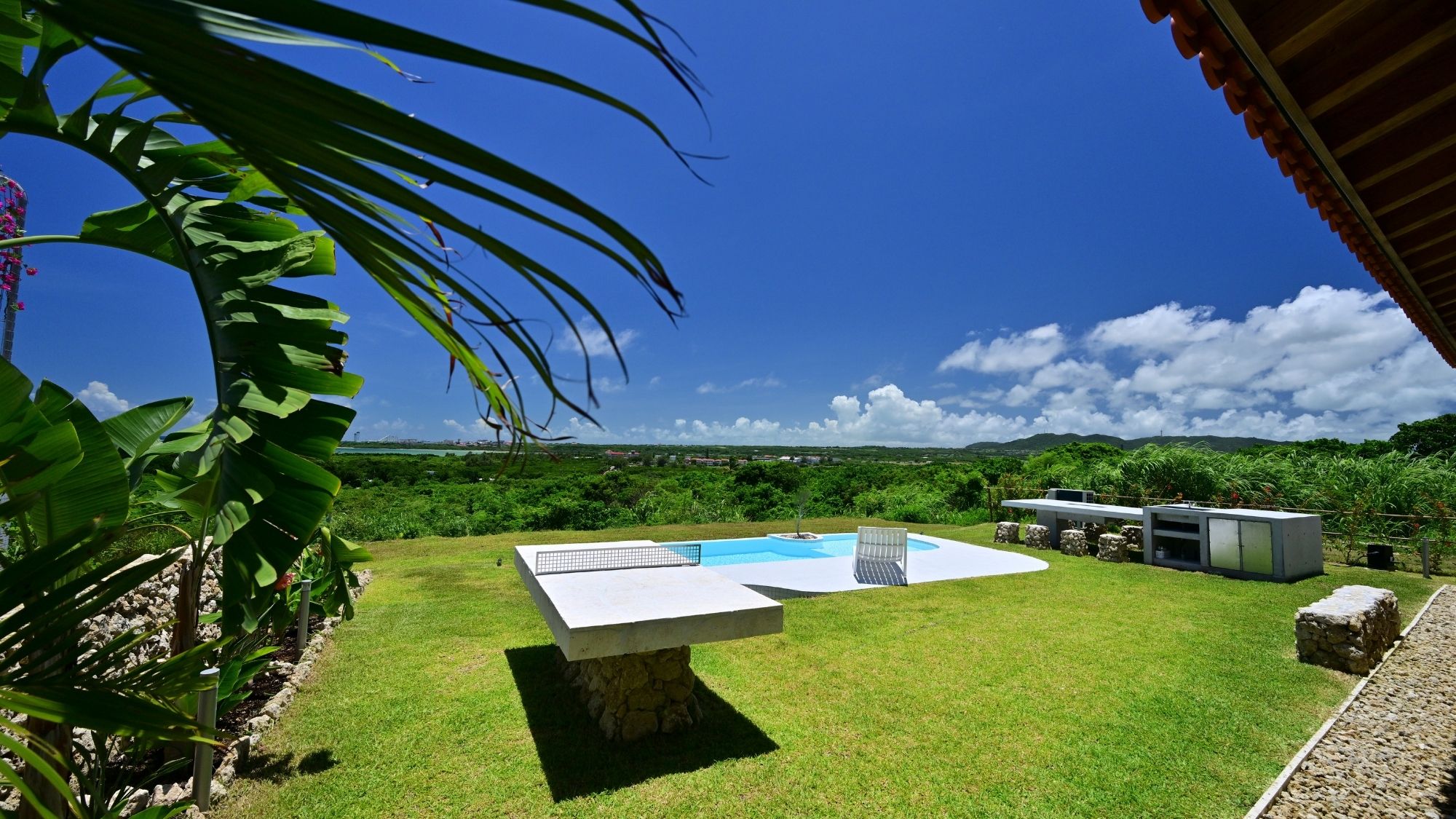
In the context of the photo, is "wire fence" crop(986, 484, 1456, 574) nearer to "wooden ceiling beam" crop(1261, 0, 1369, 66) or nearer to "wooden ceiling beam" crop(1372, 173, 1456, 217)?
"wooden ceiling beam" crop(1372, 173, 1456, 217)

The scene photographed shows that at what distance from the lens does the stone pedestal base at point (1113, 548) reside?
1291 centimetres

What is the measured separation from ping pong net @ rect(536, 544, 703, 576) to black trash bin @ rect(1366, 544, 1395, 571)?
554 inches

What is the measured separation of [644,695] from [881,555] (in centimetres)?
749

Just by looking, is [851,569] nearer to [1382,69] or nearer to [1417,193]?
[1417,193]

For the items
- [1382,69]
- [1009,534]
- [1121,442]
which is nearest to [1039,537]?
[1009,534]

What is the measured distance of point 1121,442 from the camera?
178 feet

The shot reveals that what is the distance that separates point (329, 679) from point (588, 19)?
7.29 meters

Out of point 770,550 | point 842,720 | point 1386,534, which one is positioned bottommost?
point 842,720

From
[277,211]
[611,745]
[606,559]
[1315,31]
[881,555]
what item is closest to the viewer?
[1315,31]

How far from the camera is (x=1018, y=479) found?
2162cm

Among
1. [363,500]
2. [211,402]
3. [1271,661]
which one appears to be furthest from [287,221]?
[363,500]

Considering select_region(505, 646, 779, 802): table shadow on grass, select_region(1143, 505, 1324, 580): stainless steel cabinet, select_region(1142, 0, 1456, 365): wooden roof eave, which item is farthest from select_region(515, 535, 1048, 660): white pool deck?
select_region(1143, 505, 1324, 580): stainless steel cabinet

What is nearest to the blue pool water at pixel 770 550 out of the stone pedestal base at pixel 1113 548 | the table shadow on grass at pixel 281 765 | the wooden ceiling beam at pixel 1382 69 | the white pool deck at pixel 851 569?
the white pool deck at pixel 851 569

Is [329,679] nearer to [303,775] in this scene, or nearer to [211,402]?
[303,775]
